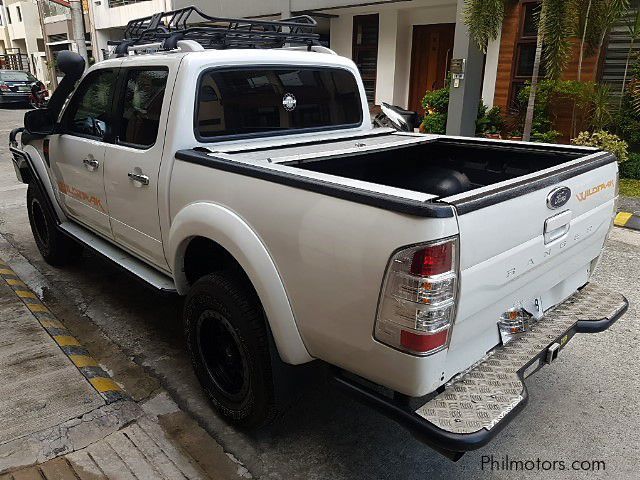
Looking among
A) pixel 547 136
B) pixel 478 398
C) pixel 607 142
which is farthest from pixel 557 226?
pixel 547 136

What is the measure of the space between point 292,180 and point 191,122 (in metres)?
1.11

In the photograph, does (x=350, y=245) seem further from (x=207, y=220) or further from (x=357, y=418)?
(x=357, y=418)

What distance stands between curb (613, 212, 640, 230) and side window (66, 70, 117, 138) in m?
5.79

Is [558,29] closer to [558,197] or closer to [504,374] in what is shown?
[558,197]

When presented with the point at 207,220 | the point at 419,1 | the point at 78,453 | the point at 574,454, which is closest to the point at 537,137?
the point at 419,1

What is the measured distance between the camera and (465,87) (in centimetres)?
959

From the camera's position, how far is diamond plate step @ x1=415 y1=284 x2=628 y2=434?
2.01 metres

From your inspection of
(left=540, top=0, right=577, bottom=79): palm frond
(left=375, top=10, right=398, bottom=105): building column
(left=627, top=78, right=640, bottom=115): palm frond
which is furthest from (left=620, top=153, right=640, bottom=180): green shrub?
(left=375, top=10, right=398, bottom=105): building column

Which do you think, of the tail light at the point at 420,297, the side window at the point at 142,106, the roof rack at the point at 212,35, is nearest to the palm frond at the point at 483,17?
the roof rack at the point at 212,35

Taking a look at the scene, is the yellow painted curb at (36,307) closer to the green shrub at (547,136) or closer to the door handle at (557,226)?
the door handle at (557,226)

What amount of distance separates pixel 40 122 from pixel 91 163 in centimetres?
100

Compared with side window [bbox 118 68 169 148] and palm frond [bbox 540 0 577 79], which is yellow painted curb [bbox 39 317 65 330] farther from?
palm frond [bbox 540 0 577 79]

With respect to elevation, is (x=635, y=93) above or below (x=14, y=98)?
above

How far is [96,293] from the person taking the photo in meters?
4.64
